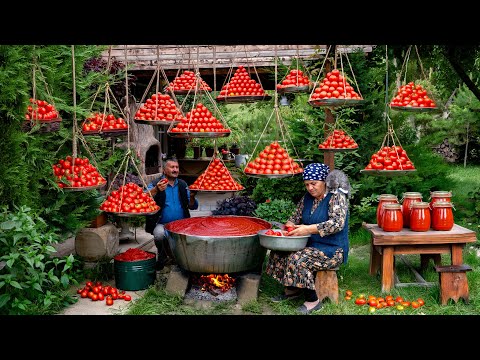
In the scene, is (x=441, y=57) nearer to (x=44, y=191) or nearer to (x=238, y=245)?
(x=238, y=245)

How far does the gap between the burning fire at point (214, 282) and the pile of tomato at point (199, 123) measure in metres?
1.64

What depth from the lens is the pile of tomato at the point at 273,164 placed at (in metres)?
5.58

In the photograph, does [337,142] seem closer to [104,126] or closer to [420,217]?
[420,217]

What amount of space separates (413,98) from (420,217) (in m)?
1.27

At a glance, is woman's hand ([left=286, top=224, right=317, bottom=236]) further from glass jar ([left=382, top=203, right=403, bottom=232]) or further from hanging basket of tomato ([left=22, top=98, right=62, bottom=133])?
hanging basket of tomato ([left=22, top=98, right=62, bottom=133])

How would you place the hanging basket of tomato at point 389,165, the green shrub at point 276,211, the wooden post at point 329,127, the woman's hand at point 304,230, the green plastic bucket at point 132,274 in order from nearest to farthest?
1. the woman's hand at point 304,230
2. the hanging basket of tomato at point 389,165
3. the green plastic bucket at point 132,274
4. the wooden post at point 329,127
5. the green shrub at point 276,211

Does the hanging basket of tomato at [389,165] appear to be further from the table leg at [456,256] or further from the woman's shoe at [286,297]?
the woman's shoe at [286,297]

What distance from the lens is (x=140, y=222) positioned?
30.8ft

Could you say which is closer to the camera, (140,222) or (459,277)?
(459,277)

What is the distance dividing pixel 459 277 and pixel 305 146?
4337mm

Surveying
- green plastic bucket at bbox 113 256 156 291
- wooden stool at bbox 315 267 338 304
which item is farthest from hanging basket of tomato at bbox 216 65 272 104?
wooden stool at bbox 315 267 338 304

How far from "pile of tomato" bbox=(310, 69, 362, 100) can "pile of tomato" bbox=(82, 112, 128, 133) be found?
2.12m

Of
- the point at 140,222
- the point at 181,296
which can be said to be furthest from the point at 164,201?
the point at 140,222

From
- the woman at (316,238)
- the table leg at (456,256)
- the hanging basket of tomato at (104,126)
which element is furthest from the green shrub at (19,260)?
the table leg at (456,256)
